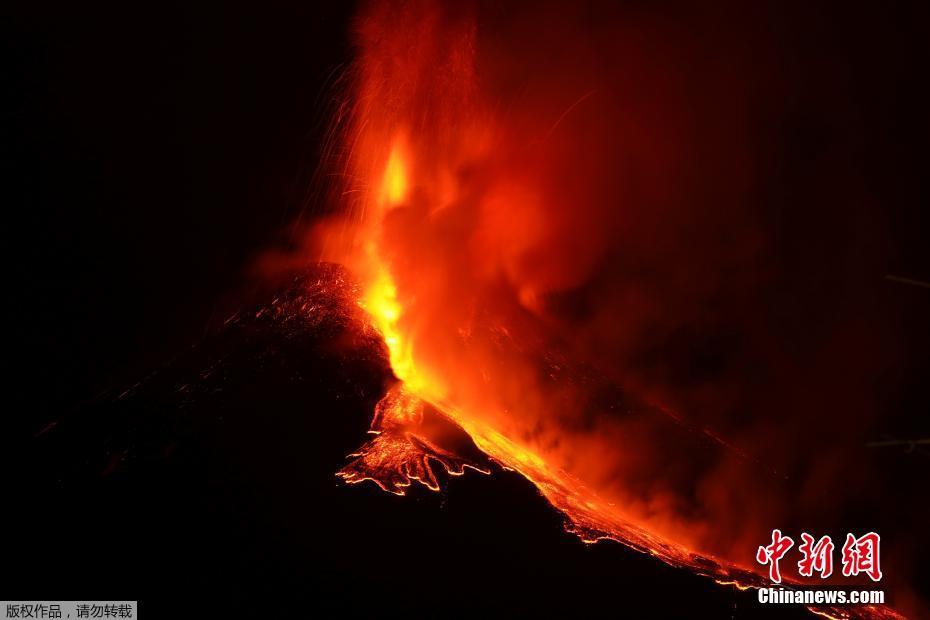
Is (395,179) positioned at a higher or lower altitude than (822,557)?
higher

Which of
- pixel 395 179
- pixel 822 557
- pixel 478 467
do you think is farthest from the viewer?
pixel 395 179

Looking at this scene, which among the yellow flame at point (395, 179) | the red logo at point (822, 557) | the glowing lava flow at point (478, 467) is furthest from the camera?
the yellow flame at point (395, 179)

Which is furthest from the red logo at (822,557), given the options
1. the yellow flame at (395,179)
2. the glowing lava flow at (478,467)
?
the yellow flame at (395,179)

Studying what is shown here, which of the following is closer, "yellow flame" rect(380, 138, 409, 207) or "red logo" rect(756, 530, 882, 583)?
"red logo" rect(756, 530, 882, 583)

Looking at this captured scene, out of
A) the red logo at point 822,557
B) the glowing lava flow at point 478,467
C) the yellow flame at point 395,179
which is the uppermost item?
the yellow flame at point 395,179

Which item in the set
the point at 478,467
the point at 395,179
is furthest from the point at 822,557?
the point at 395,179

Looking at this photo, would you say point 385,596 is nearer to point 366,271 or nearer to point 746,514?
point 366,271

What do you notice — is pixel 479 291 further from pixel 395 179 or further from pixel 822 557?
pixel 822 557

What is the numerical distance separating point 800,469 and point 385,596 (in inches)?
322

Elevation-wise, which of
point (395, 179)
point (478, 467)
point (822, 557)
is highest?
point (395, 179)

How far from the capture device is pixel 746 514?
875cm

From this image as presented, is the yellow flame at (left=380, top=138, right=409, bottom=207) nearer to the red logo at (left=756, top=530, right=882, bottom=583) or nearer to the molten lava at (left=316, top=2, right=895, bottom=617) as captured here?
the molten lava at (left=316, top=2, right=895, bottom=617)

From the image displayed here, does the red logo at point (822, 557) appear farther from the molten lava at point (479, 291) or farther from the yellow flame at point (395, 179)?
the yellow flame at point (395, 179)

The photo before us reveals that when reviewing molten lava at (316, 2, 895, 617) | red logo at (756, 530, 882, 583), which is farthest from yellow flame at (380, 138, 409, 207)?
red logo at (756, 530, 882, 583)
